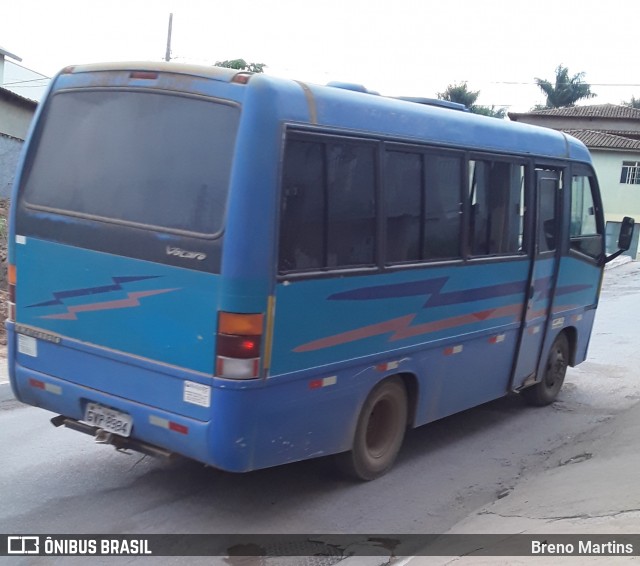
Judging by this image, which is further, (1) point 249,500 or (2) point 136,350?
(1) point 249,500

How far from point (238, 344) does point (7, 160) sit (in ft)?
53.3

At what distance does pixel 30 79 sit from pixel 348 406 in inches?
1760

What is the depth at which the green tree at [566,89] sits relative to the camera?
2557 inches

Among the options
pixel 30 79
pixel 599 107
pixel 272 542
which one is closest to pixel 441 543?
pixel 272 542

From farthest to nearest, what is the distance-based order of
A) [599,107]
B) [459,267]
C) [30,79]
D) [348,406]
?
1. [599,107]
2. [30,79]
3. [459,267]
4. [348,406]

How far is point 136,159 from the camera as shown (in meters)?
5.27

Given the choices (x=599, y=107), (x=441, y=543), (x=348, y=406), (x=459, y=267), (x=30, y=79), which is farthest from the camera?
(x=599, y=107)

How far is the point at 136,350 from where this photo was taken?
519 centimetres

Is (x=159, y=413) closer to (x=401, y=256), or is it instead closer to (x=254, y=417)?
(x=254, y=417)

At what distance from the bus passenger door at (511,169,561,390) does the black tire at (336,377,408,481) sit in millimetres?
2050

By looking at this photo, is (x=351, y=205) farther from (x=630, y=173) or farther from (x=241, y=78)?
(x=630, y=173)

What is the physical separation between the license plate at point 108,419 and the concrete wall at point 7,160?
14.5 metres

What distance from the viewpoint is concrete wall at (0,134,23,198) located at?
1891 cm

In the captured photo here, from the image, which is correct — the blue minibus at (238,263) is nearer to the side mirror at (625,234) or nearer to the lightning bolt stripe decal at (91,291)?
the lightning bolt stripe decal at (91,291)
